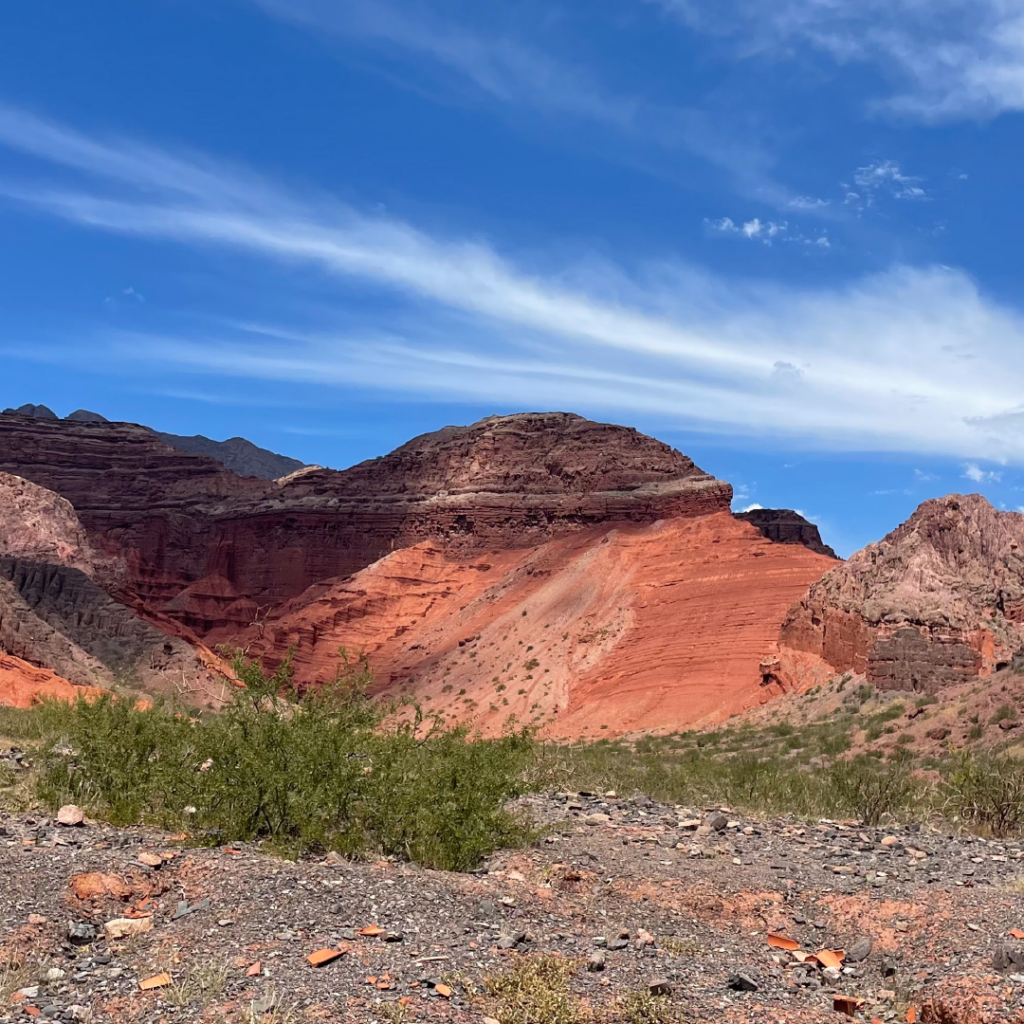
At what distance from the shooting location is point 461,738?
12.6 m

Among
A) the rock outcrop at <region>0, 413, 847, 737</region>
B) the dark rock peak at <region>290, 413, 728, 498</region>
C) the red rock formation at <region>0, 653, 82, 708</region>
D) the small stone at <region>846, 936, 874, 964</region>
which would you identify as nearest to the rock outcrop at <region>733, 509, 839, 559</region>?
the rock outcrop at <region>0, 413, 847, 737</region>

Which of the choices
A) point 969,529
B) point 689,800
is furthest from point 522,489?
point 689,800

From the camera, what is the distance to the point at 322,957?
637 cm

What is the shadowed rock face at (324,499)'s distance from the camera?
69312 millimetres

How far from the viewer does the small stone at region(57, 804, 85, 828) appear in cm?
942

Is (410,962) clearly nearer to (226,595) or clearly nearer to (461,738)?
(461,738)

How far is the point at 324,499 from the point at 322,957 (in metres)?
76.7

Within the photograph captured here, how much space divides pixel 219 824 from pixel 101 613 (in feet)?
112

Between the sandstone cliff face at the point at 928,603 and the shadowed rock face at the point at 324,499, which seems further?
the shadowed rock face at the point at 324,499

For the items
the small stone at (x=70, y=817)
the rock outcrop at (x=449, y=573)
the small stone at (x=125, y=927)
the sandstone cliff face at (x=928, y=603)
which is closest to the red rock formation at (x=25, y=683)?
the rock outcrop at (x=449, y=573)

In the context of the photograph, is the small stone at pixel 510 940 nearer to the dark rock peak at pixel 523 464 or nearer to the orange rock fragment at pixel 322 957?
the orange rock fragment at pixel 322 957

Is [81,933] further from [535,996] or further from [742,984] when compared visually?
[742,984]

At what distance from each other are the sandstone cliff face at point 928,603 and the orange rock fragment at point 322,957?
26248 millimetres

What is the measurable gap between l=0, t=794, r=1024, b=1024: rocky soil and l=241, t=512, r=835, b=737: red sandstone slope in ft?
92.4
